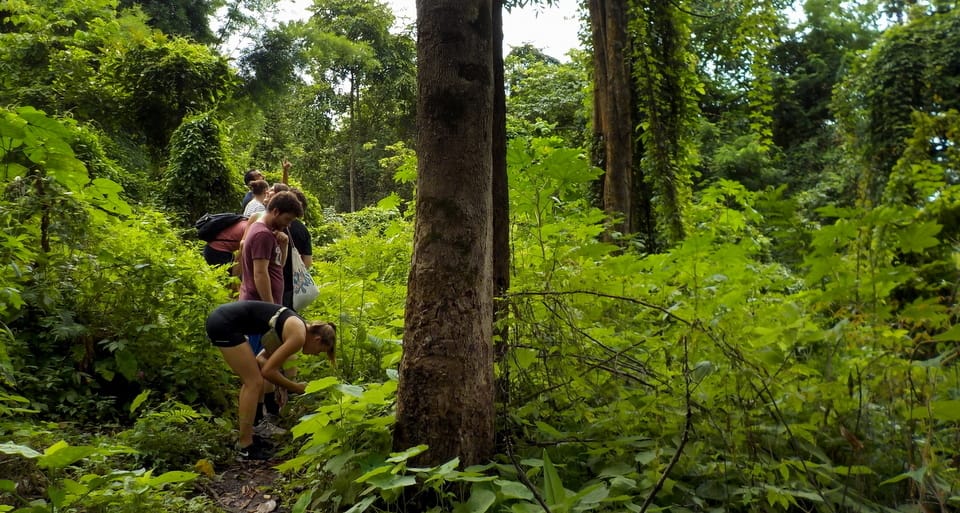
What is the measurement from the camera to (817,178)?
22062 mm

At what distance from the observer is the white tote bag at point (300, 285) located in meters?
4.95

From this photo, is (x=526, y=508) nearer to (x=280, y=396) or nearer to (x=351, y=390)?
(x=351, y=390)

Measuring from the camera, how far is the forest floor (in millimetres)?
3170

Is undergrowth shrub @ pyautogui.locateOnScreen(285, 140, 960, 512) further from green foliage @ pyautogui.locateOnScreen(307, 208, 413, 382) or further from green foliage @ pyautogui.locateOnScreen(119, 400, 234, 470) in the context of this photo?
green foliage @ pyautogui.locateOnScreen(119, 400, 234, 470)

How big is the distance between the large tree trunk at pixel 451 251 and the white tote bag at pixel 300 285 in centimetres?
253

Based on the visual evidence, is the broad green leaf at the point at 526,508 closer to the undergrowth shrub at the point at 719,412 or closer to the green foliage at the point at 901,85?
the undergrowth shrub at the point at 719,412

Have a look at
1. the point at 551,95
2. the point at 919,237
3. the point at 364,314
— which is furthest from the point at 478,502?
the point at 551,95

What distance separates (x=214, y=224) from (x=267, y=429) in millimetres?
2166

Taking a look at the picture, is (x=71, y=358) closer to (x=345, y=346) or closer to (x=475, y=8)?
(x=345, y=346)

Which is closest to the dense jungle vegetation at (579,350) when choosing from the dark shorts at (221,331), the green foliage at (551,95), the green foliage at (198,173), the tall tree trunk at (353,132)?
the dark shorts at (221,331)

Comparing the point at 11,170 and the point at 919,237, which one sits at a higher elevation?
the point at 11,170

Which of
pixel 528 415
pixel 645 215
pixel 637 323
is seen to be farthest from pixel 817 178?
pixel 528 415

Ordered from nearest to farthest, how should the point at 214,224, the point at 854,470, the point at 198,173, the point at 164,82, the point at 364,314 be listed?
the point at 854,470 < the point at 364,314 < the point at 214,224 < the point at 198,173 < the point at 164,82

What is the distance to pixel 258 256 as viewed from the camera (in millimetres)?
4383
